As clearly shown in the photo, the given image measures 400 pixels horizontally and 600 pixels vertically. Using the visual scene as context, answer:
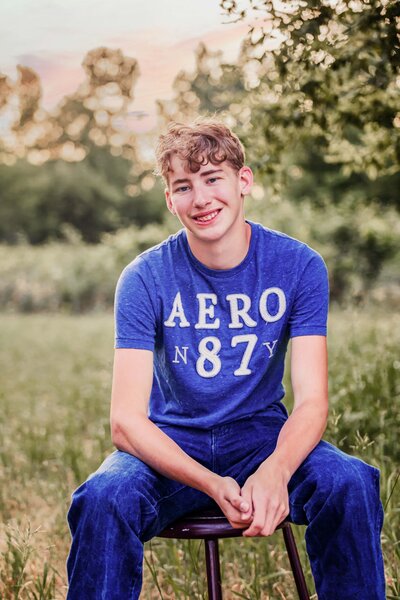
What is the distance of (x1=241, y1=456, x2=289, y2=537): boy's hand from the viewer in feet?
6.52

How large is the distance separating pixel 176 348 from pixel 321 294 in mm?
Answer: 487

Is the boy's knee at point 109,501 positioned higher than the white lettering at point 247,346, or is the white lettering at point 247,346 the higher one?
the white lettering at point 247,346

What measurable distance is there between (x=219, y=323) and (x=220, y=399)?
0.23 m

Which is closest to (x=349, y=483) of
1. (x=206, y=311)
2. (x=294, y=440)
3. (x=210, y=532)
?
(x=294, y=440)

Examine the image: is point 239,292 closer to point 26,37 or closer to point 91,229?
point 26,37

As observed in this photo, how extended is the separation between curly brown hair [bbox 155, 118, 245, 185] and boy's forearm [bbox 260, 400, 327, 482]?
31.7 inches

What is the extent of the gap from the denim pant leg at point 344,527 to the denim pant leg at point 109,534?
0.44 metres

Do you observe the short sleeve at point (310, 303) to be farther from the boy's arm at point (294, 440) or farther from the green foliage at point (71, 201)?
the green foliage at point (71, 201)

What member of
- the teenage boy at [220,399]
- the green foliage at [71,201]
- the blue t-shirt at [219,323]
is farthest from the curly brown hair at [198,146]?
the green foliage at [71,201]

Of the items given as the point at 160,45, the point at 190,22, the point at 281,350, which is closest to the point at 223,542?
the point at 281,350

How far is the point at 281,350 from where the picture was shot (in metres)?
2.51

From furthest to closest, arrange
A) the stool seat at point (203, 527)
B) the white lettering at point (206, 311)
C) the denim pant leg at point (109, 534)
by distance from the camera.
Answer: the white lettering at point (206, 311), the stool seat at point (203, 527), the denim pant leg at point (109, 534)

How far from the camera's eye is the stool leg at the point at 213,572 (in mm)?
2109

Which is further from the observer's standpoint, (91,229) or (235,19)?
(91,229)
